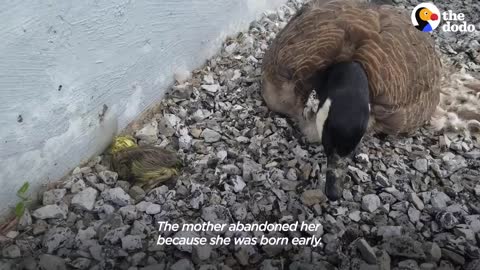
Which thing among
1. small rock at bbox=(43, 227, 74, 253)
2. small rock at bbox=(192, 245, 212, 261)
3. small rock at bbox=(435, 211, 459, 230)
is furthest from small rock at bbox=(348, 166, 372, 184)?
small rock at bbox=(43, 227, 74, 253)

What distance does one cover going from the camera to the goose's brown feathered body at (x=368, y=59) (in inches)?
92.3

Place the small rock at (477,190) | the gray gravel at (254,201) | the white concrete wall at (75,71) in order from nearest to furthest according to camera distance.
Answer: the white concrete wall at (75,71) → the gray gravel at (254,201) → the small rock at (477,190)

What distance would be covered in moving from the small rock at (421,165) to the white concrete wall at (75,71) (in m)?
1.38

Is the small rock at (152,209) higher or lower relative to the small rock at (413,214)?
higher

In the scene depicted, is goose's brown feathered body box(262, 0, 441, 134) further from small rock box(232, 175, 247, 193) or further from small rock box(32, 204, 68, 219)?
small rock box(32, 204, 68, 219)

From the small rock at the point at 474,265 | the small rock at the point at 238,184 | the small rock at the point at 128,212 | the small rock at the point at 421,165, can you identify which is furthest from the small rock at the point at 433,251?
the small rock at the point at 128,212

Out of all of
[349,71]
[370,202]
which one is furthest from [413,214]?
[349,71]

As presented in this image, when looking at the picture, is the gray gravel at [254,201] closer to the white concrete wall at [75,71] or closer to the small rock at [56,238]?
the small rock at [56,238]

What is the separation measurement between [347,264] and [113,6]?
1485 mm

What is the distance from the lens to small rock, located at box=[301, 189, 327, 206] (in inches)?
86.7

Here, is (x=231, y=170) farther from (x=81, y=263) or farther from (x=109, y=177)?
(x=81, y=263)

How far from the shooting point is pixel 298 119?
2654 millimetres

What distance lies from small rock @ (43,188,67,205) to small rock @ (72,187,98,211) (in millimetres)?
61

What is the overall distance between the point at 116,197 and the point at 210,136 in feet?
1.98
